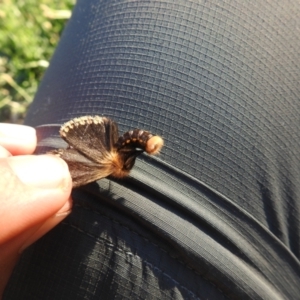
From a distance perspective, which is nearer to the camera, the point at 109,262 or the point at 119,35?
the point at 109,262

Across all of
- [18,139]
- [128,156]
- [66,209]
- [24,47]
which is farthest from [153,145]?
[24,47]

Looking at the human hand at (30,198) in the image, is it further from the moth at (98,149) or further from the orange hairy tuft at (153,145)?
the orange hairy tuft at (153,145)

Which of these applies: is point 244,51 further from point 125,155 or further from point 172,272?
point 172,272

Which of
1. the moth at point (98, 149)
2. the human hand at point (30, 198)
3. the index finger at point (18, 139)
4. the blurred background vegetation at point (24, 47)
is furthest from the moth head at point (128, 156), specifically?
the blurred background vegetation at point (24, 47)

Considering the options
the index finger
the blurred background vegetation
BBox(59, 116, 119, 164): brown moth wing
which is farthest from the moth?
the blurred background vegetation

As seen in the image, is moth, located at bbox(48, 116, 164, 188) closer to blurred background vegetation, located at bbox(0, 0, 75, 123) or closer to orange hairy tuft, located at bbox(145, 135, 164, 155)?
orange hairy tuft, located at bbox(145, 135, 164, 155)

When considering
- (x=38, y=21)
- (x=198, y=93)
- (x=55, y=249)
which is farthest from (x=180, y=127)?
(x=38, y=21)
